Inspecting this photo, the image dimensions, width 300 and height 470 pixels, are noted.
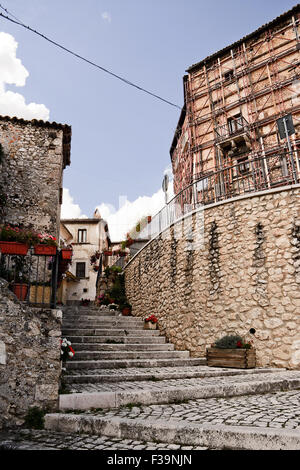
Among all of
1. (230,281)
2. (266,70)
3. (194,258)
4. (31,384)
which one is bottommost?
(31,384)

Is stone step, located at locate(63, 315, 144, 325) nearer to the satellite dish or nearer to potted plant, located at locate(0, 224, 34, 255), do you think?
potted plant, located at locate(0, 224, 34, 255)

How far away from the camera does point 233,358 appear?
21.0 feet

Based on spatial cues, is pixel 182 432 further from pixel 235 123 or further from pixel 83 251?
pixel 83 251

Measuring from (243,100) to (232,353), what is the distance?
1525 centimetres

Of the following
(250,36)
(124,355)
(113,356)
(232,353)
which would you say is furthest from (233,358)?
→ (250,36)

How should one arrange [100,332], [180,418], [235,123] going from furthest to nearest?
[235,123], [100,332], [180,418]

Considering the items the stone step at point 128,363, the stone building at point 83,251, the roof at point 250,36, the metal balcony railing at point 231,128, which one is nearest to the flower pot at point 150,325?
the stone step at point 128,363

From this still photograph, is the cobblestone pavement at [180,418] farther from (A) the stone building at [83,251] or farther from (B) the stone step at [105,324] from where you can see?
(A) the stone building at [83,251]

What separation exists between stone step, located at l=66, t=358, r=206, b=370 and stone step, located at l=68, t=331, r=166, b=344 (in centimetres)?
119

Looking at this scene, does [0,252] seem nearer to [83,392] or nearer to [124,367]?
[83,392]

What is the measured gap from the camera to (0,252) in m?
4.31

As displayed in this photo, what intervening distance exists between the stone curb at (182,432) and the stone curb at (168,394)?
1.08 ft

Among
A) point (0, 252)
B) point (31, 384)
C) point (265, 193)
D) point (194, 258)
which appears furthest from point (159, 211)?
point (31, 384)
